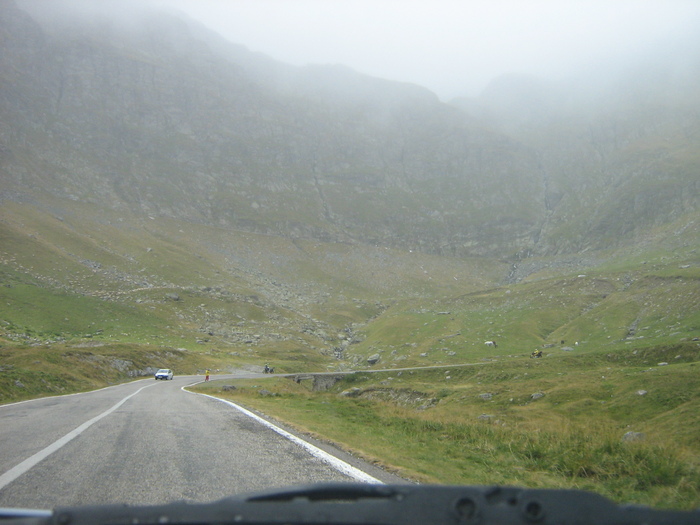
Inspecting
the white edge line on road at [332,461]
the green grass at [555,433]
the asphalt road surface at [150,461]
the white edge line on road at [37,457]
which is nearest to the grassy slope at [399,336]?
the green grass at [555,433]

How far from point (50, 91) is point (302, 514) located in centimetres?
21818

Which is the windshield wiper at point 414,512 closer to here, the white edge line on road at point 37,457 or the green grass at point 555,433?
the white edge line on road at point 37,457

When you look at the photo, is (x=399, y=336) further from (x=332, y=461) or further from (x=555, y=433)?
(x=332, y=461)

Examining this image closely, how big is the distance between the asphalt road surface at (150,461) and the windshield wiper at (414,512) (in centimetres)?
321

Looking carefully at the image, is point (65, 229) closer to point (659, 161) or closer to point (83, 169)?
point (83, 169)

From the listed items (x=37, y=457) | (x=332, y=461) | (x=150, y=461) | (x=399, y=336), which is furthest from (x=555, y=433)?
(x=399, y=336)

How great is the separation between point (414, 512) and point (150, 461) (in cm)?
675

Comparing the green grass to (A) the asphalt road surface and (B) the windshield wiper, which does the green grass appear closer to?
(A) the asphalt road surface

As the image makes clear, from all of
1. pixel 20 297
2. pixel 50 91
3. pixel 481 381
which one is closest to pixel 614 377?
pixel 481 381

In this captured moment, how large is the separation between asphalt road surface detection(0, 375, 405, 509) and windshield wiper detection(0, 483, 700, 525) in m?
3.21

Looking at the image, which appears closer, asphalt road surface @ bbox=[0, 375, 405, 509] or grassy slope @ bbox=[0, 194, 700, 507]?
asphalt road surface @ bbox=[0, 375, 405, 509]

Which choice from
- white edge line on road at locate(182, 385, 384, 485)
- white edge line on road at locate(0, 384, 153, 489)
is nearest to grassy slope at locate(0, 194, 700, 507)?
white edge line on road at locate(182, 385, 384, 485)

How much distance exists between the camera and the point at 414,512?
3.03 m

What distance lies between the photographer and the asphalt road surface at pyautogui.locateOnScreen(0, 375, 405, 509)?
6.06 meters
